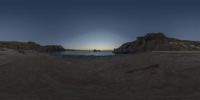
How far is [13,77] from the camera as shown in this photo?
66.4 feet

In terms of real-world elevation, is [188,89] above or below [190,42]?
below

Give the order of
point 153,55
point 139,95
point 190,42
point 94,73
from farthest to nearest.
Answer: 1. point 190,42
2. point 153,55
3. point 94,73
4. point 139,95

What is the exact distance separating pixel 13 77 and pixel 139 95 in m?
10.2

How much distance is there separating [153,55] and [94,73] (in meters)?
6.67

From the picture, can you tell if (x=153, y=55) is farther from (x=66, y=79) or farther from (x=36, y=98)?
(x=36, y=98)

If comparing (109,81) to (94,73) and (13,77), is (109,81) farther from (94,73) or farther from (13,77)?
(13,77)

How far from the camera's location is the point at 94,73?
2169 cm

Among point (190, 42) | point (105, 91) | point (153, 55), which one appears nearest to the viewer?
point (105, 91)

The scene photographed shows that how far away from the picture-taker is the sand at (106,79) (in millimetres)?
14613

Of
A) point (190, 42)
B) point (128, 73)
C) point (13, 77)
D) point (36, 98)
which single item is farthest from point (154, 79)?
point (190, 42)

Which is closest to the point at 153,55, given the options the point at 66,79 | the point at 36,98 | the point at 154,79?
the point at 154,79

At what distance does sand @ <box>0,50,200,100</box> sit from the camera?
14.6m

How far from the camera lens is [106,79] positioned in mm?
19656

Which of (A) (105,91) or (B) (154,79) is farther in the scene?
(B) (154,79)
